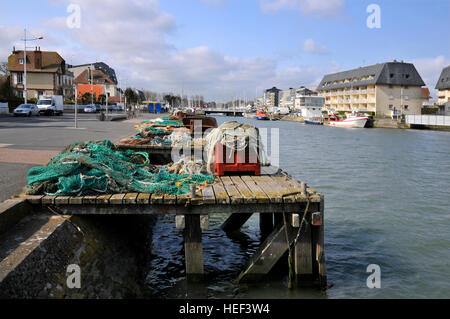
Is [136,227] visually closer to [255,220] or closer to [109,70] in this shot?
[255,220]

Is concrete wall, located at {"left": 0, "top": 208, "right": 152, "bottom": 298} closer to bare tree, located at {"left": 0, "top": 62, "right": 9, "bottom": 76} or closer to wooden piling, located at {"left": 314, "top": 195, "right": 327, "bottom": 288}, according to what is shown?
wooden piling, located at {"left": 314, "top": 195, "right": 327, "bottom": 288}

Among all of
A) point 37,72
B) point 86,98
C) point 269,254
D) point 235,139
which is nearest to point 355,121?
point 86,98

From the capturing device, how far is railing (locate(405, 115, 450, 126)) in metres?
72.2

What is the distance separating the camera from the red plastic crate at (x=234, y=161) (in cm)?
958

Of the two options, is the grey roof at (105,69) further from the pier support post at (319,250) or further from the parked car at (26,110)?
the pier support post at (319,250)

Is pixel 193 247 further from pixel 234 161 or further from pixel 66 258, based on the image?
pixel 234 161

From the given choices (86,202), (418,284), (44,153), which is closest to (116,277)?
(86,202)

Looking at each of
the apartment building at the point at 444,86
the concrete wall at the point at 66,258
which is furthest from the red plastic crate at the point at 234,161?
the apartment building at the point at 444,86

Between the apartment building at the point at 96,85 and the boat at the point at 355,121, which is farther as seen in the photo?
the apartment building at the point at 96,85

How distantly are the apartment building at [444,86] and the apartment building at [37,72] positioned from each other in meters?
96.6

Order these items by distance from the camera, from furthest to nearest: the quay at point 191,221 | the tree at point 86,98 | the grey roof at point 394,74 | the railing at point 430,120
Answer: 1. the grey roof at point 394,74
2. the tree at point 86,98
3. the railing at point 430,120
4. the quay at point 191,221

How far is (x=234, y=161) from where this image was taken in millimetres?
9680

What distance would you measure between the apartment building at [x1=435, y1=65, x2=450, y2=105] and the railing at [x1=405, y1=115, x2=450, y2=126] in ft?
151

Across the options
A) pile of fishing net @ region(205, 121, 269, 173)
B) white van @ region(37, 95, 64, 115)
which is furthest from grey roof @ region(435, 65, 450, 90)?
pile of fishing net @ region(205, 121, 269, 173)
